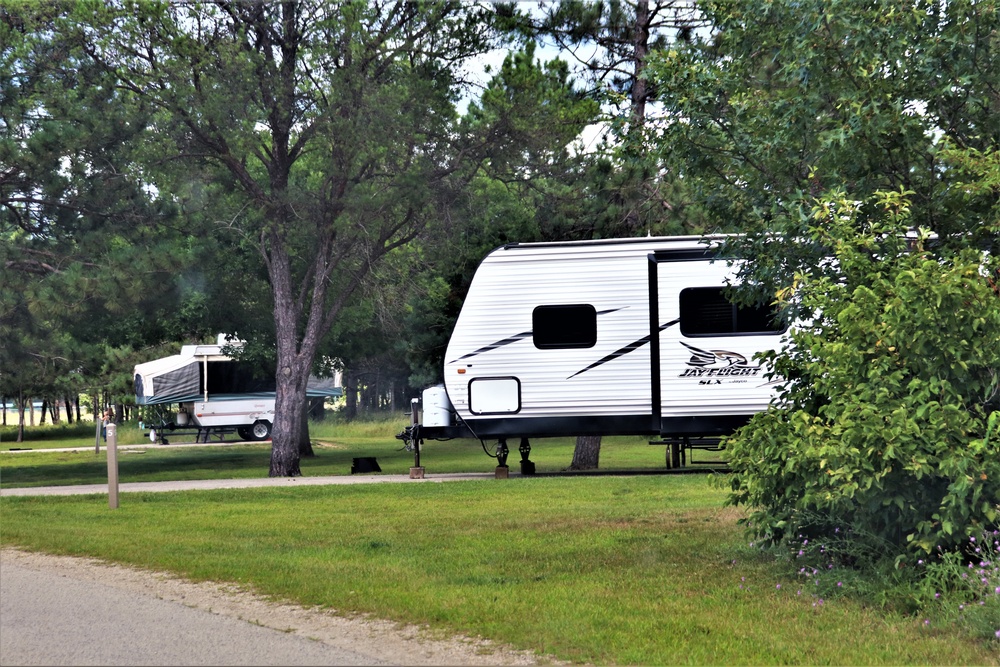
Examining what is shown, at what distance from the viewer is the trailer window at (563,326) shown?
705 inches

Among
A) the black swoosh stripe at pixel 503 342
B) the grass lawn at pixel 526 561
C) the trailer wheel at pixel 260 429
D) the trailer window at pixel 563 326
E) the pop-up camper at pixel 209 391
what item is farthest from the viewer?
the trailer wheel at pixel 260 429

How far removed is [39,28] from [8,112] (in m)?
1.56

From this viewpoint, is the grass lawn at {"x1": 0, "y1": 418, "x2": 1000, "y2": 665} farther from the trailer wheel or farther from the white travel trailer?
the trailer wheel

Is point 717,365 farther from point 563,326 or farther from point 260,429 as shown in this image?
point 260,429

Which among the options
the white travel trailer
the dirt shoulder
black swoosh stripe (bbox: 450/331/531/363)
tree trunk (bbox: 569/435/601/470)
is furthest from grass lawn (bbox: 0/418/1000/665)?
tree trunk (bbox: 569/435/601/470)

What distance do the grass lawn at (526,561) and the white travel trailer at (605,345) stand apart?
50.9 inches

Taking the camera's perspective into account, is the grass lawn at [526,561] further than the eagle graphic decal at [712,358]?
No

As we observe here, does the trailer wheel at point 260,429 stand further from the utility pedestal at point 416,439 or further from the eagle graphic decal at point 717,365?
the eagle graphic decal at point 717,365

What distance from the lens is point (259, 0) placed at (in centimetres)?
1994

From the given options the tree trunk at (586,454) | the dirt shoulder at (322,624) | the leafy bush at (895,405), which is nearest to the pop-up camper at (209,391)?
the tree trunk at (586,454)

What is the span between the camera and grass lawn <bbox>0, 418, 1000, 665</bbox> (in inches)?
255

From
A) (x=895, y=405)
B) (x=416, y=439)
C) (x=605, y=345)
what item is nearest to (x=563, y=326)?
(x=605, y=345)

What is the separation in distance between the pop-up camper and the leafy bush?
29445 mm

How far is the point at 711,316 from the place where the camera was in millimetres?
17594
